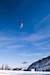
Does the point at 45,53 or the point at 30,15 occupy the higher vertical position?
the point at 30,15

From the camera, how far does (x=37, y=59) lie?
26.7ft

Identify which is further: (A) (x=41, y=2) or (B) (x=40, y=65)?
(B) (x=40, y=65)

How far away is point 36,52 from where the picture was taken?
8430 mm

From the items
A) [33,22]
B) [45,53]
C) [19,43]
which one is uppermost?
[33,22]

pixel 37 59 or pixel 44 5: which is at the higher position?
pixel 44 5

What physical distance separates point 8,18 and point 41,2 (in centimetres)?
208

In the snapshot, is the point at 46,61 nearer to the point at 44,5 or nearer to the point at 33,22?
the point at 33,22

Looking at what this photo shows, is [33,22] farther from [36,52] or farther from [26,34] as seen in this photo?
[36,52]

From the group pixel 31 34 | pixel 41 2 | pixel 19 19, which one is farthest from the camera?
pixel 31 34

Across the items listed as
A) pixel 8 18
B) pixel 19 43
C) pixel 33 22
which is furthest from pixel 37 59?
pixel 8 18

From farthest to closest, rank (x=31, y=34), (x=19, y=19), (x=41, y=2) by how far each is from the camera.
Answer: (x=31, y=34)
(x=19, y=19)
(x=41, y=2)

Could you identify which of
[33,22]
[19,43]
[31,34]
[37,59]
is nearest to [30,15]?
[33,22]

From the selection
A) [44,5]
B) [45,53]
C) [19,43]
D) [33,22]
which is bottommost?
[45,53]

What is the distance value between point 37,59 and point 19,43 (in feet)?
4.62
